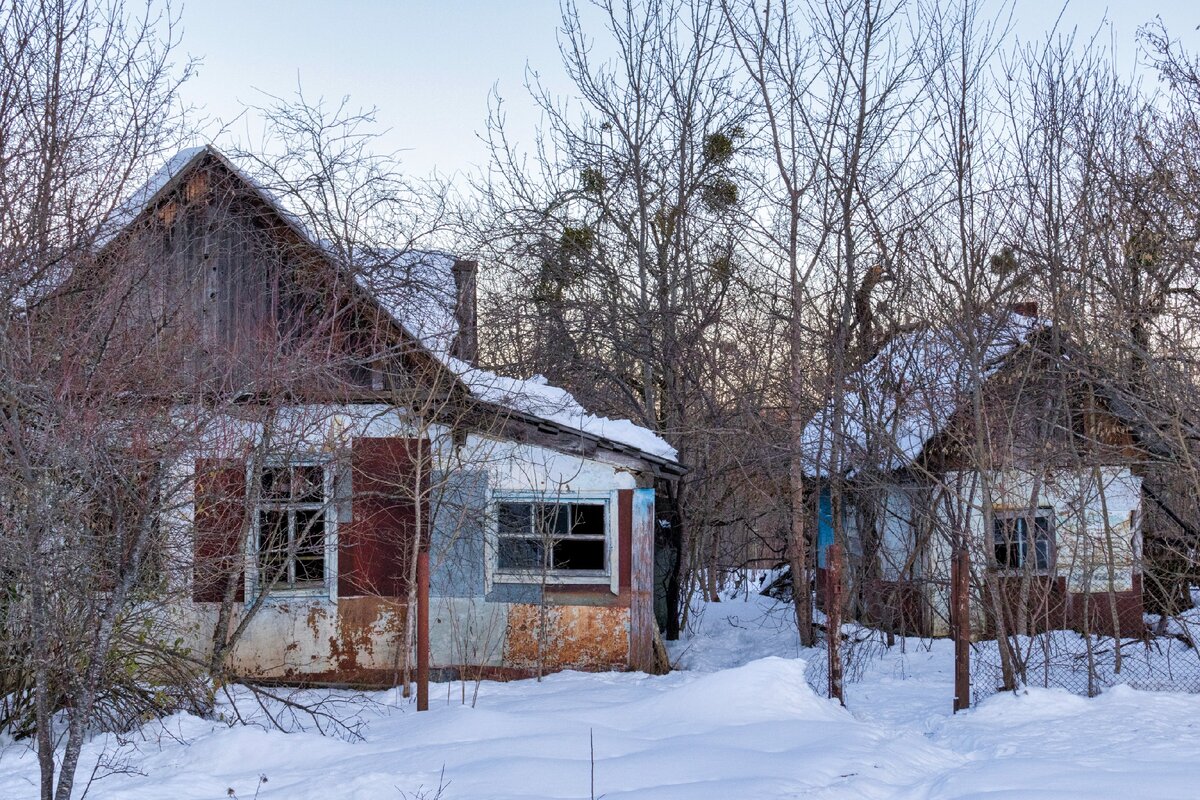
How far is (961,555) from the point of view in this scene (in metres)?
9.91

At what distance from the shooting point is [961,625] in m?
9.66

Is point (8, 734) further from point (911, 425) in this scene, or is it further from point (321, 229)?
point (911, 425)

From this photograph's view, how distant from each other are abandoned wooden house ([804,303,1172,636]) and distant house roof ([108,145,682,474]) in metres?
2.97

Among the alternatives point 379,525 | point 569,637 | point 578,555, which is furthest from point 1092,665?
point 379,525

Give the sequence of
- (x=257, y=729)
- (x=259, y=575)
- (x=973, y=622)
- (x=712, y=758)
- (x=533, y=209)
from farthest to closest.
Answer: (x=533, y=209) → (x=973, y=622) → (x=259, y=575) → (x=257, y=729) → (x=712, y=758)

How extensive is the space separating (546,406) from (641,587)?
231cm

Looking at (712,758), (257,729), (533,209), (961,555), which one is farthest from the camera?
(533,209)

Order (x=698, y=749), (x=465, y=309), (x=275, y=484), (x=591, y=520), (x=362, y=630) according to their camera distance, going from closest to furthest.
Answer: (x=698, y=749) → (x=275, y=484) → (x=362, y=630) → (x=465, y=309) → (x=591, y=520)

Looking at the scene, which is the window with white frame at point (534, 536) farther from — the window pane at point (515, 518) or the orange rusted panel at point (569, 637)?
the orange rusted panel at point (569, 637)

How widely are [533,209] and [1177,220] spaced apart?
1037cm

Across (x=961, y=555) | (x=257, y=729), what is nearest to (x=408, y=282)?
(x=257, y=729)

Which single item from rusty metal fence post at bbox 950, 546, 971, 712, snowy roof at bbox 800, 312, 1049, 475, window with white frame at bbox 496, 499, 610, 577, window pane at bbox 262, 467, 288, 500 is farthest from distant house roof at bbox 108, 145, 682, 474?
rusty metal fence post at bbox 950, 546, 971, 712

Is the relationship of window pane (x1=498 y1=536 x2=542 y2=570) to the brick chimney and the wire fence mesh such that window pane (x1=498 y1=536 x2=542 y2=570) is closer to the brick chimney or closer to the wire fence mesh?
the brick chimney

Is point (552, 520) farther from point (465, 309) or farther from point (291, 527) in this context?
point (465, 309)
